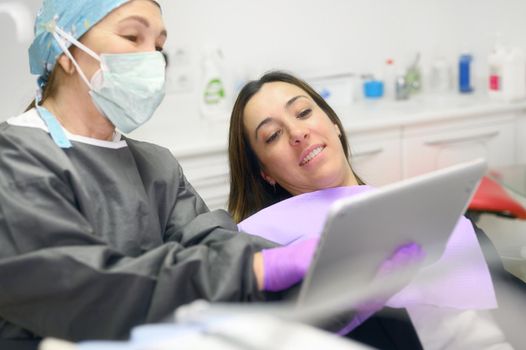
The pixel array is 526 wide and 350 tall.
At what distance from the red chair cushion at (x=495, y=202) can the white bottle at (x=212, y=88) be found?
3.96ft

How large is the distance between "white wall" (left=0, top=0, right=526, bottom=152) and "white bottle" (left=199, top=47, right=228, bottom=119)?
0.05 meters

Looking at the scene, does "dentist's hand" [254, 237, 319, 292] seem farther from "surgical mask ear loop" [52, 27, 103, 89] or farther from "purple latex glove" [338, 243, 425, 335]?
"surgical mask ear loop" [52, 27, 103, 89]

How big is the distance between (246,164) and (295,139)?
212 millimetres

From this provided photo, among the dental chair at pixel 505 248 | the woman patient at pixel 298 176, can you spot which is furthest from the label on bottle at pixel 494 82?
the woman patient at pixel 298 176

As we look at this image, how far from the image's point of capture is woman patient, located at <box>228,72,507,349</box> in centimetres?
136

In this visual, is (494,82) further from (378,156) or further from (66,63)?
(66,63)

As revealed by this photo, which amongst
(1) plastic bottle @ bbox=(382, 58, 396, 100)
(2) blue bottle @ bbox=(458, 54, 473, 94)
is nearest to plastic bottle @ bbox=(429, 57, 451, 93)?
(2) blue bottle @ bbox=(458, 54, 473, 94)

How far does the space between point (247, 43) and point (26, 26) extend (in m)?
0.99

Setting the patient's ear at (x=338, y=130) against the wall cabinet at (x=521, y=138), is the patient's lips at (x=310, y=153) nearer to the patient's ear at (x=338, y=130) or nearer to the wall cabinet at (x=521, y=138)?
the patient's ear at (x=338, y=130)

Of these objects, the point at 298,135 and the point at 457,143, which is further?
the point at 457,143

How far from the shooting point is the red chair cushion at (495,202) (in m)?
1.97

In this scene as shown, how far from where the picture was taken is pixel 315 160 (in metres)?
1.64

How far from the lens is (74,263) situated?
1013 millimetres

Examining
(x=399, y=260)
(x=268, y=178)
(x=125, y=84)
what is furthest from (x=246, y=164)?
(x=399, y=260)
